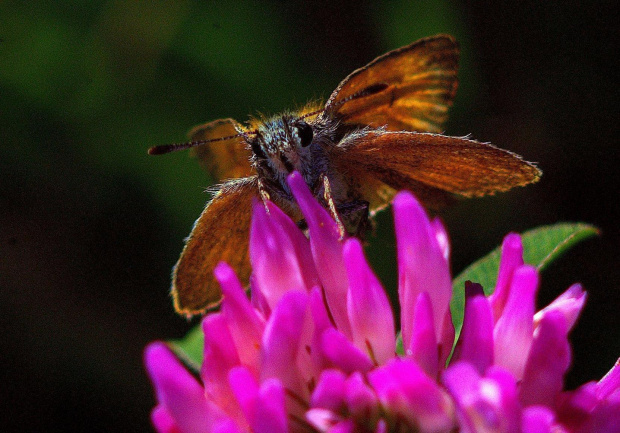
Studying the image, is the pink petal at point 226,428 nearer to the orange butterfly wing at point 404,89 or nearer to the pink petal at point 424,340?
the pink petal at point 424,340

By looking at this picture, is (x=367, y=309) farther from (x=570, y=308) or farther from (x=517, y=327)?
(x=570, y=308)

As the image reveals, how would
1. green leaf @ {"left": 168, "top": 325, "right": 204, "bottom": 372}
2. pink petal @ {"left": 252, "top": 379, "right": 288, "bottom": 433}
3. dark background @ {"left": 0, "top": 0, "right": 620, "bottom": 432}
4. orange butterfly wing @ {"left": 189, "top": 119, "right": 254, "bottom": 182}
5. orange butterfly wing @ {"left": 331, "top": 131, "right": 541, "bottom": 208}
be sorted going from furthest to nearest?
1. dark background @ {"left": 0, "top": 0, "right": 620, "bottom": 432}
2. green leaf @ {"left": 168, "top": 325, "right": 204, "bottom": 372}
3. orange butterfly wing @ {"left": 189, "top": 119, "right": 254, "bottom": 182}
4. orange butterfly wing @ {"left": 331, "top": 131, "right": 541, "bottom": 208}
5. pink petal @ {"left": 252, "top": 379, "right": 288, "bottom": 433}

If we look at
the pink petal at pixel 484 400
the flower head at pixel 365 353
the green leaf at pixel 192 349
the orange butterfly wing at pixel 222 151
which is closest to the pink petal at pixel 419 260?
the flower head at pixel 365 353

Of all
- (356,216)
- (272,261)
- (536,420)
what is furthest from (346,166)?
(536,420)

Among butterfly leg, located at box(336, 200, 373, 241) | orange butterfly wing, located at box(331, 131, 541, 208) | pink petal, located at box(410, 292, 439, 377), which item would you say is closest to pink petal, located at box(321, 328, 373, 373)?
pink petal, located at box(410, 292, 439, 377)

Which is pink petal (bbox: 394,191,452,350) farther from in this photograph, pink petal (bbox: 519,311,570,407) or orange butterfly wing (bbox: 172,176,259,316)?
orange butterfly wing (bbox: 172,176,259,316)

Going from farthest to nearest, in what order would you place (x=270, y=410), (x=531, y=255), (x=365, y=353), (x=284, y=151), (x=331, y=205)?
(x=531, y=255), (x=284, y=151), (x=331, y=205), (x=365, y=353), (x=270, y=410)
